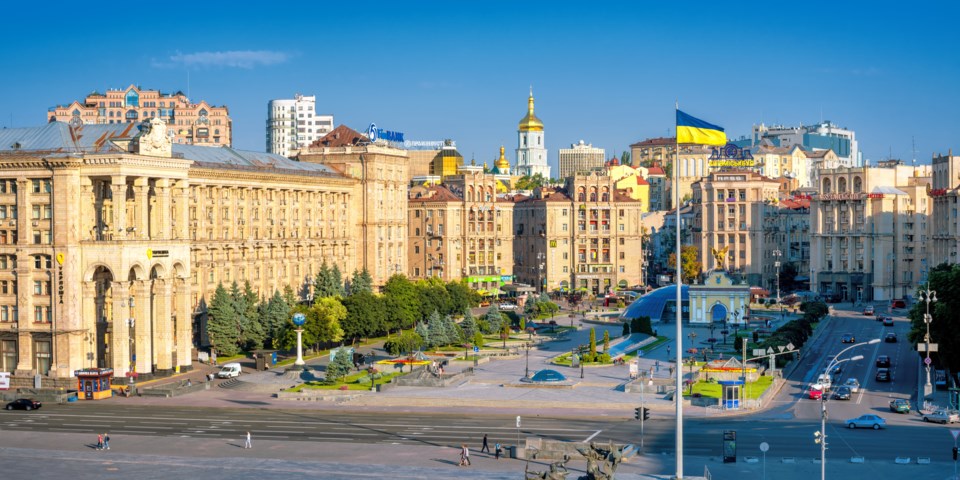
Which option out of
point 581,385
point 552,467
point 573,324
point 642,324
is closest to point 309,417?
point 581,385

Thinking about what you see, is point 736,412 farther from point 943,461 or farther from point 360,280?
point 360,280

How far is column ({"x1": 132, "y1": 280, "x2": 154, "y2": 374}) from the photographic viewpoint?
109 meters

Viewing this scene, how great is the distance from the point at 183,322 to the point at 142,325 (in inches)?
201

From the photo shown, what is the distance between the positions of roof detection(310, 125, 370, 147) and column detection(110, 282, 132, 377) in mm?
67779

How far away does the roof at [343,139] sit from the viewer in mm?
175125

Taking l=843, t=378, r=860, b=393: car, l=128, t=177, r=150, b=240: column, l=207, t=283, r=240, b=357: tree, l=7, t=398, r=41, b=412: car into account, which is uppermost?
l=128, t=177, r=150, b=240: column

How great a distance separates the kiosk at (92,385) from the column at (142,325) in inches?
264

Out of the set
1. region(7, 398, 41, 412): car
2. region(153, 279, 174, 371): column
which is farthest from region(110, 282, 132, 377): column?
region(7, 398, 41, 412): car

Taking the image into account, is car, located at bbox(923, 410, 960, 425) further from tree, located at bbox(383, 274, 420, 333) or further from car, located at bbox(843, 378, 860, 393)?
tree, located at bbox(383, 274, 420, 333)

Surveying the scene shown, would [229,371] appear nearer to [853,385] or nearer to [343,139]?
[853,385]

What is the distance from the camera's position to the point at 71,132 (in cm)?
11475

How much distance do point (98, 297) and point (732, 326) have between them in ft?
248

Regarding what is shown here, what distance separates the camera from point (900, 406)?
3590 inches

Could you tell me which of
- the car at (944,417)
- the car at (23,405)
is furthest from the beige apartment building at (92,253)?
the car at (944,417)
